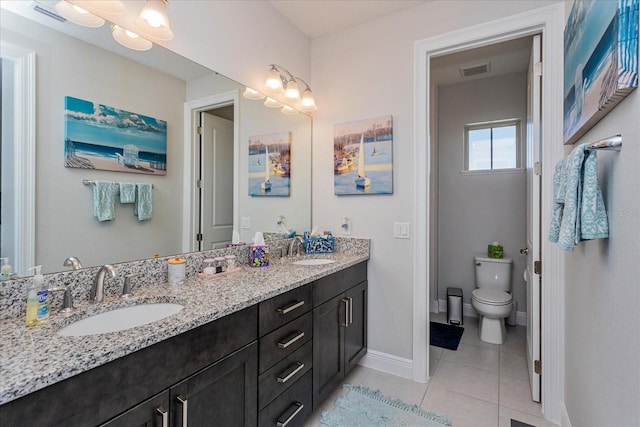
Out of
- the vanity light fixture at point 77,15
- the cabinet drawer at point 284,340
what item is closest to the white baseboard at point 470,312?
the cabinet drawer at point 284,340

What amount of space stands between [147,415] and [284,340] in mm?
643

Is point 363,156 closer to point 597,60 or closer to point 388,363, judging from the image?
point 597,60

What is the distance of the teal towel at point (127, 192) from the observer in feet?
4.48

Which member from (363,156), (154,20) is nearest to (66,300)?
(154,20)

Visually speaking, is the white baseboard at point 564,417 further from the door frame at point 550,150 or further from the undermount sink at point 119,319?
the undermount sink at point 119,319

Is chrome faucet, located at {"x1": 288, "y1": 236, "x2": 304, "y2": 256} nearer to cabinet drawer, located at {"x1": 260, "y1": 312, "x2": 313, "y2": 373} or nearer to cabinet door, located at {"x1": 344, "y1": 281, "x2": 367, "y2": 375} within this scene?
cabinet door, located at {"x1": 344, "y1": 281, "x2": 367, "y2": 375}

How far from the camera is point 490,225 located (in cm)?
335

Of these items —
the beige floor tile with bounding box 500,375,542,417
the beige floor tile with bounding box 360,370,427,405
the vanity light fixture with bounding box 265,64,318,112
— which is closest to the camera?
the beige floor tile with bounding box 500,375,542,417

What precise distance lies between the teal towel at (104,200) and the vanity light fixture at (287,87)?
1.25 metres

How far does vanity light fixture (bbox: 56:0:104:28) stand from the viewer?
1184mm

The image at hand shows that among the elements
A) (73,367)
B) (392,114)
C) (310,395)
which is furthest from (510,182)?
(73,367)

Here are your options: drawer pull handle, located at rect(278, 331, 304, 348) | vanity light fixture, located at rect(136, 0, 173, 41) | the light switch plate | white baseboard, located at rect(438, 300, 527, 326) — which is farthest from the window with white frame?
vanity light fixture, located at rect(136, 0, 173, 41)

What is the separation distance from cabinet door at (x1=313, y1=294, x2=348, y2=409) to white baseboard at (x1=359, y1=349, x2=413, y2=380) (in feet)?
1.46

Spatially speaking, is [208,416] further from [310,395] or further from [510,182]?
[510,182]
